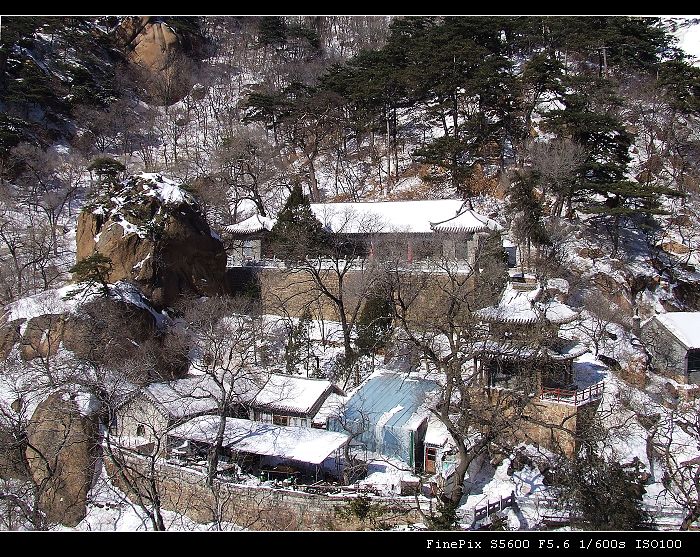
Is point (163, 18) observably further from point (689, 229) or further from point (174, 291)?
point (689, 229)

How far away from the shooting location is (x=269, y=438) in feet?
53.4

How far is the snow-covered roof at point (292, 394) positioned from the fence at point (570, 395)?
600cm

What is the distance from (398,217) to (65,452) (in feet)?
51.3

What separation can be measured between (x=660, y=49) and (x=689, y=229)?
52.2 ft

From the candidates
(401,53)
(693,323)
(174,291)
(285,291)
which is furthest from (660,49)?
(174,291)

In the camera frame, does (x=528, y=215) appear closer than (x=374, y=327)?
No

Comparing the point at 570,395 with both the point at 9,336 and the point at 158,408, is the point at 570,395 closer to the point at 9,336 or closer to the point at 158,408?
the point at 158,408

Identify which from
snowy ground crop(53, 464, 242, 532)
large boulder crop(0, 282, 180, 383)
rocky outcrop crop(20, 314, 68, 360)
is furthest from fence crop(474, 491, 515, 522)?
rocky outcrop crop(20, 314, 68, 360)

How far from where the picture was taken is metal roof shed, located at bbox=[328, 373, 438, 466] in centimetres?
1623

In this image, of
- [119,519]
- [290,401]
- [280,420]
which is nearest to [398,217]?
[290,401]

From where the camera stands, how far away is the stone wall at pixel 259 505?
553 inches

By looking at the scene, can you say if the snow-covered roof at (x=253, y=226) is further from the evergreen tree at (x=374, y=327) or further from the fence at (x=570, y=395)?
the fence at (x=570, y=395)

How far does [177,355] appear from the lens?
2034 cm

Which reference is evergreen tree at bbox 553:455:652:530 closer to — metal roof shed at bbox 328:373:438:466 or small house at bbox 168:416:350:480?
metal roof shed at bbox 328:373:438:466
